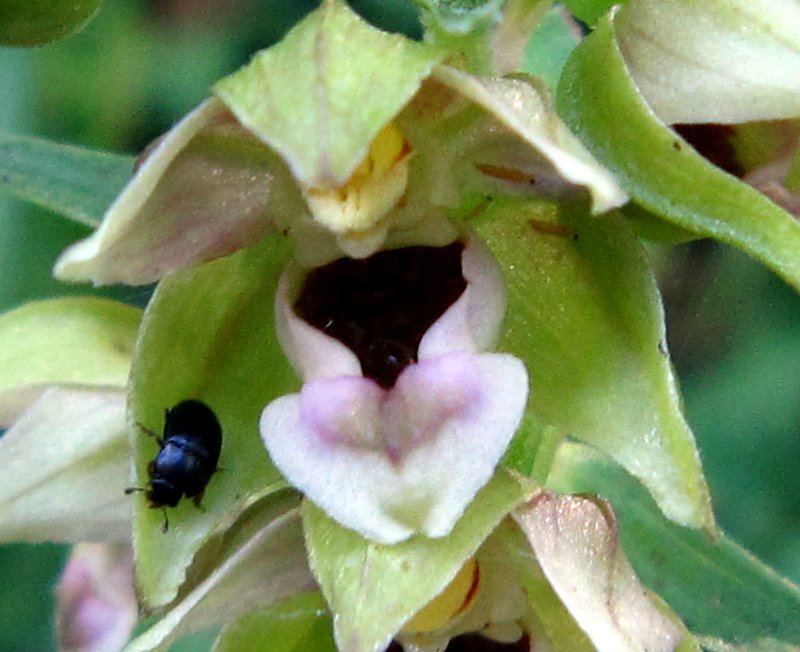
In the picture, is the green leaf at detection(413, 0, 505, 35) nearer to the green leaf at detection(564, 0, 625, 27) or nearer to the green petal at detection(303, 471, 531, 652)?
the green leaf at detection(564, 0, 625, 27)

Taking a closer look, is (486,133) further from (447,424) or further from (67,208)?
(67,208)

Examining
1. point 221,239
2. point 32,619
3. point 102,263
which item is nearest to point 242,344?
point 221,239

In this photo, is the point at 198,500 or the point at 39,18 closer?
the point at 198,500

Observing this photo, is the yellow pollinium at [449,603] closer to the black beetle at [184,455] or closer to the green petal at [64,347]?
the black beetle at [184,455]

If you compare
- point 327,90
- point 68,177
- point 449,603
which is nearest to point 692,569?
point 449,603

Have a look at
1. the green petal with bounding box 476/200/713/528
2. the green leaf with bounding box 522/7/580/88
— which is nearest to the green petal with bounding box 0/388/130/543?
the green petal with bounding box 476/200/713/528

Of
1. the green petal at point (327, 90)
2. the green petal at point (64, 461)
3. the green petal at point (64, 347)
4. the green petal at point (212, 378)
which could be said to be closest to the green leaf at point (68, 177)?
the green petal at point (64, 347)

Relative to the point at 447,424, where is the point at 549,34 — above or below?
below

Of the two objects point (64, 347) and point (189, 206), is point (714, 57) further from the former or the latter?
point (64, 347)
